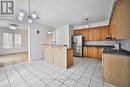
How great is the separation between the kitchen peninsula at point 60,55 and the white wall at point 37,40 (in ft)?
4.02

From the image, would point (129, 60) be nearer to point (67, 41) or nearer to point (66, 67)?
point (66, 67)

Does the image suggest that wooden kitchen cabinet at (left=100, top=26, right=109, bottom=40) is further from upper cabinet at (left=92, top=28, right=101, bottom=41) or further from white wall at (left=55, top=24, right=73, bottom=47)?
white wall at (left=55, top=24, right=73, bottom=47)

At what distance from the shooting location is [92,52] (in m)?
5.74

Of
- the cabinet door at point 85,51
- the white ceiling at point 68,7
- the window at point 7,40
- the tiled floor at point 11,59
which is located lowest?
the tiled floor at point 11,59

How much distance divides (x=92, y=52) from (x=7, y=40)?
28.3ft

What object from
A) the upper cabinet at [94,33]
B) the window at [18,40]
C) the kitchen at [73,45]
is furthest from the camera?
the window at [18,40]

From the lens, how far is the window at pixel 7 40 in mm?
7922

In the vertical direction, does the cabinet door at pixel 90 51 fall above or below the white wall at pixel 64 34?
below

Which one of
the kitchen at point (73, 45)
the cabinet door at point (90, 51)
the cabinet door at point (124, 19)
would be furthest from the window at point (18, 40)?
the cabinet door at point (124, 19)

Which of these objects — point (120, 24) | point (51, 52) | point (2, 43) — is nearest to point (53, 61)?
point (51, 52)

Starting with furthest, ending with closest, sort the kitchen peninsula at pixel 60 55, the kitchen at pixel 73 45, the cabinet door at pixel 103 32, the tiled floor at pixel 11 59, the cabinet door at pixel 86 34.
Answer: the cabinet door at pixel 86 34 → the cabinet door at pixel 103 32 → the tiled floor at pixel 11 59 → the kitchen peninsula at pixel 60 55 → the kitchen at pixel 73 45

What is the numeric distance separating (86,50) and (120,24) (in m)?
4.11

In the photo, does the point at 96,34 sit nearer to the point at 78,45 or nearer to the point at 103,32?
the point at 103,32

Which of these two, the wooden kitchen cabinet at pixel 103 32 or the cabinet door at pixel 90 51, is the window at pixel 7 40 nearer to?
the cabinet door at pixel 90 51
